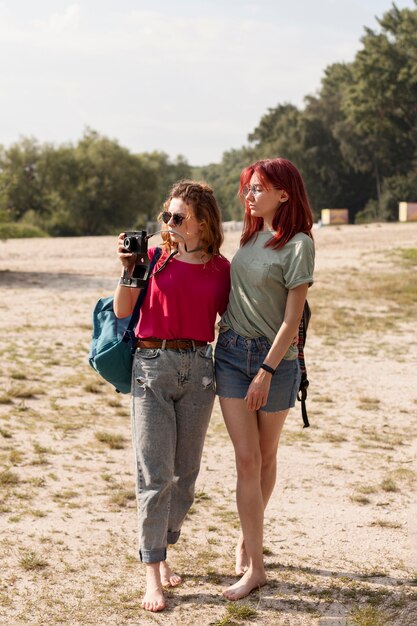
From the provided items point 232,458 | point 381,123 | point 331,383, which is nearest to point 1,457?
point 232,458

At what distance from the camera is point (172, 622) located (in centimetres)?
353

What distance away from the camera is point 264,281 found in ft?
11.4

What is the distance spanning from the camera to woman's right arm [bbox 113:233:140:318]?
341 cm

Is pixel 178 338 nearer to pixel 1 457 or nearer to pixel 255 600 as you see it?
pixel 255 600

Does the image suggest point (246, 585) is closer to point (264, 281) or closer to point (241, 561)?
point (241, 561)

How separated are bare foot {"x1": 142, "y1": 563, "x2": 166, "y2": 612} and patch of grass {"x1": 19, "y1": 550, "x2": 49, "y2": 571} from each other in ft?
2.01

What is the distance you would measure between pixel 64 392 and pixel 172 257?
440cm

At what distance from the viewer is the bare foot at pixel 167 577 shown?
3.87m

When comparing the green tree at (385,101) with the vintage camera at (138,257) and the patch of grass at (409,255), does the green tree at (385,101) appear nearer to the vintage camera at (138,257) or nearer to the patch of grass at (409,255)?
the patch of grass at (409,255)

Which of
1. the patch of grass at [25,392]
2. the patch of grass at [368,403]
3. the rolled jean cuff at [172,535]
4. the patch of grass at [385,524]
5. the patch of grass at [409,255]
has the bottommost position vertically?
the patch of grass at [385,524]

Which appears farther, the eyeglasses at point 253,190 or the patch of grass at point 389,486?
the patch of grass at point 389,486

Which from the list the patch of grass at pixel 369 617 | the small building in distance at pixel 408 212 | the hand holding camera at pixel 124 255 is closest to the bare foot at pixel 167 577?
the patch of grass at pixel 369 617

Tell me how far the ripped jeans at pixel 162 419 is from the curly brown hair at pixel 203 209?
414mm

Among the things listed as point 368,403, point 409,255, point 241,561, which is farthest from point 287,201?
point 409,255
